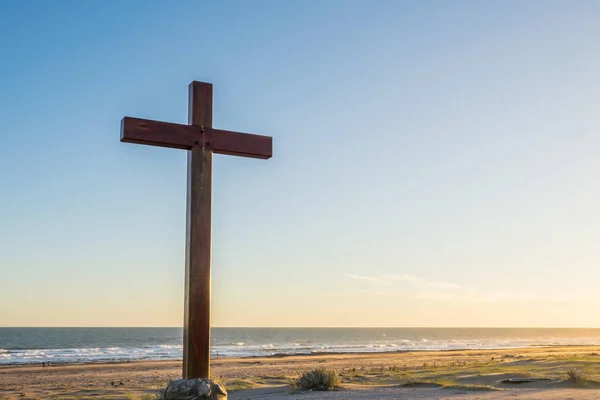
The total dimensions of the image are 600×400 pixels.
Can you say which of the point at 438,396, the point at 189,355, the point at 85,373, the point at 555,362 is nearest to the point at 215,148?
the point at 189,355

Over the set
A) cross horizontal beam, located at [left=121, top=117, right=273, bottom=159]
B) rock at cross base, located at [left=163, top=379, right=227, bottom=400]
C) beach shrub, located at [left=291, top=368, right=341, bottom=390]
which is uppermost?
cross horizontal beam, located at [left=121, top=117, right=273, bottom=159]

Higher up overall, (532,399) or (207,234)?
(207,234)

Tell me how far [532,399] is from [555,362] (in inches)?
340

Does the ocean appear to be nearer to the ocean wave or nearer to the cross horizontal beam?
the ocean wave

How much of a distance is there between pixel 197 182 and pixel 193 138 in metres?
0.55

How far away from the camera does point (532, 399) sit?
824cm

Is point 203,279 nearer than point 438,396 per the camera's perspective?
Yes

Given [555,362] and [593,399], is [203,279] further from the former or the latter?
[555,362]

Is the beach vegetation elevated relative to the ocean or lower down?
elevated

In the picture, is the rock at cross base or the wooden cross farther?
the wooden cross

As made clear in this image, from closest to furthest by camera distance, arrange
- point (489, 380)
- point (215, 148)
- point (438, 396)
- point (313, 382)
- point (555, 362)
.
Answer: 1. point (215, 148)
2. point (438, 396)
3. point (313, 382)
4. point (489, 380)
5. point (555, 362)

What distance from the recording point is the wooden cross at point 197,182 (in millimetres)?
6906

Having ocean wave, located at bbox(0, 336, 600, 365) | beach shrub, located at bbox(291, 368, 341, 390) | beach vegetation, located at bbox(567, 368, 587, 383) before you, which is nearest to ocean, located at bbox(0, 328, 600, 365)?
ocean wave, located at bbox(0, 336, 600, 365)

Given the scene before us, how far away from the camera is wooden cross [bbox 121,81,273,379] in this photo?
6906mm
